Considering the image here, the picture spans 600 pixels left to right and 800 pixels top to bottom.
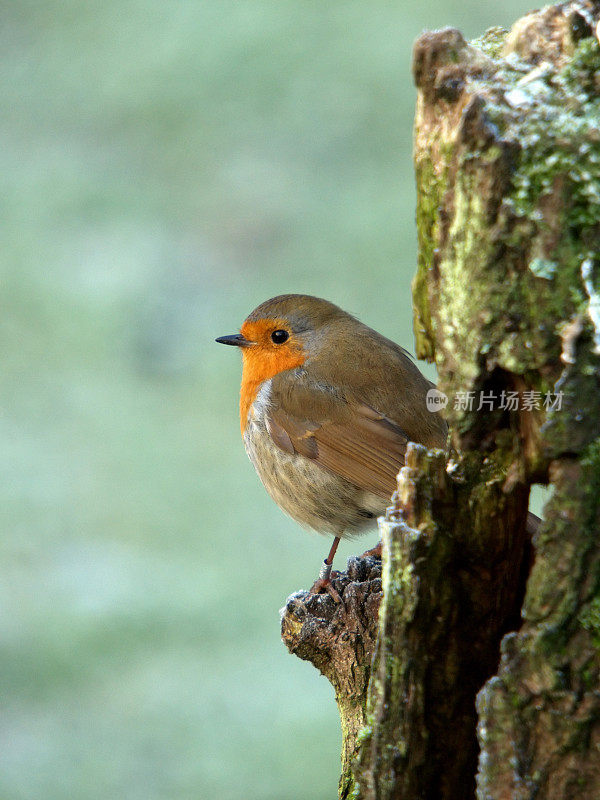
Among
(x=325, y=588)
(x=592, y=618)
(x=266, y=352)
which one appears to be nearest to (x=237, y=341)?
(x=266, y=352)

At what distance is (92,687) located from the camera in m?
4.81

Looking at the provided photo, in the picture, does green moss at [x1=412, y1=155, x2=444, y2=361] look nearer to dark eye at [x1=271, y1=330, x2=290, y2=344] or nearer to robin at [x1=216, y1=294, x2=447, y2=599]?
robin at [x1=216, y1=294, x2=447, y2=599]

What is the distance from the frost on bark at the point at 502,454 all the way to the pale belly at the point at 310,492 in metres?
1.55

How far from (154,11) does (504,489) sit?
29.7 ft

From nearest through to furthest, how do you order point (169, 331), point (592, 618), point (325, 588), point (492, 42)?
point (592, 618)
point (492, 42)
point (325, 588)
point (169, 331)

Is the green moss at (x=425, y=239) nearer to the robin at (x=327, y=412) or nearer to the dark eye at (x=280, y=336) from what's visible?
the robin at (x=327, y=412)

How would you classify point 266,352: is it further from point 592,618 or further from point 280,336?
point 592,618

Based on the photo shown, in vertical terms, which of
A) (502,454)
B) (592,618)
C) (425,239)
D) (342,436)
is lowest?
(592,618)

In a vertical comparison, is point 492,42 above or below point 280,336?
below

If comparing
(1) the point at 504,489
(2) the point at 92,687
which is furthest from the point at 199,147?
(1) the point at 504,489

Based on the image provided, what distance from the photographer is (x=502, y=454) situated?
1.64m

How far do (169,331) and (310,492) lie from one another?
3.65m

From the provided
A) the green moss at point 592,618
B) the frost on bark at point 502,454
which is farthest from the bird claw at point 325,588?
the green moss at point 592,618

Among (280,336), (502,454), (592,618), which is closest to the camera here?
(592,618)
